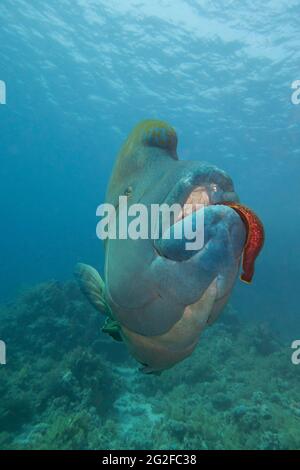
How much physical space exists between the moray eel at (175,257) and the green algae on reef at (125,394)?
6.00 meters

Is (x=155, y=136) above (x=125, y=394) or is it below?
above

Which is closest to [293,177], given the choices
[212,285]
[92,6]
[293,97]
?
[293,97]

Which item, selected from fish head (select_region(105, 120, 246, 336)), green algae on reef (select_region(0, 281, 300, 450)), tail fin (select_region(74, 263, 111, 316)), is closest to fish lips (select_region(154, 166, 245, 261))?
fish head (select_region(105, 120, 246, 336))

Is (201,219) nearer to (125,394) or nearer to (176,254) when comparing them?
(176,254)

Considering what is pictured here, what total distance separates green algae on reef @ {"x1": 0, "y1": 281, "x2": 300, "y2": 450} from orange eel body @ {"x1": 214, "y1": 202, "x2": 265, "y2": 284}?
21.1 feet

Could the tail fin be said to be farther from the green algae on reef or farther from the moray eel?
the green algae on reef

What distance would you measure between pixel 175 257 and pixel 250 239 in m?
0.37

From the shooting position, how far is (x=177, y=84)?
26734 millimetres

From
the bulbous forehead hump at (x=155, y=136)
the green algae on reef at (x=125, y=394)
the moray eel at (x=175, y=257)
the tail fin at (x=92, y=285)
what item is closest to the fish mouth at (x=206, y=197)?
the moray eel at (x=175, y=257)

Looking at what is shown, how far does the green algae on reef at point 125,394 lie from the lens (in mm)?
6934

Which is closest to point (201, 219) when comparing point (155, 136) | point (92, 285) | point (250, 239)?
point (250, 239)

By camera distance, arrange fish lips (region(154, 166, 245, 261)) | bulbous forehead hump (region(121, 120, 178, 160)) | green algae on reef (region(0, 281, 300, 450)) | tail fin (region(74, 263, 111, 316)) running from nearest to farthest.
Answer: fish lips (region(154, 166, 245, 261)) < bulbous forehead hump (region(121, 120, 178, 160)) < tail fin (region(74, 263, 111, 316)) < green algae on reef (region(0, 281, 300, 450))

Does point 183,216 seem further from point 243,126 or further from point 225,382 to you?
point 243,126

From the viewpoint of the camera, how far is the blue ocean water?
19844mm
